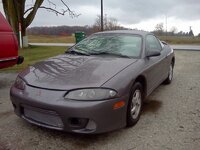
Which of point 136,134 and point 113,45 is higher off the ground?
point 113,45

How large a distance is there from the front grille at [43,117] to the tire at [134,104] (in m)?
0.94

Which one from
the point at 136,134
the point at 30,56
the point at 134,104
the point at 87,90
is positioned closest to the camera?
the point at 87,90

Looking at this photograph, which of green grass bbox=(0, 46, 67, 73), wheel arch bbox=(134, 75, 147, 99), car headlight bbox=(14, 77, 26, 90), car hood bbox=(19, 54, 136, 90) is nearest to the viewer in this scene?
car hood bbox=(19, 54, 136, 90)

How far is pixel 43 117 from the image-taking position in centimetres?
288

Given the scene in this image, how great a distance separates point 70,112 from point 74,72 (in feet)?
2.19

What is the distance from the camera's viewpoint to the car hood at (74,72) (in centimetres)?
291

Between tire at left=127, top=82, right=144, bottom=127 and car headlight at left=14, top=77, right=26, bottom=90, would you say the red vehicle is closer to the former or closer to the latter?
car headlight at left=14, top=77, right=26, bottom=90

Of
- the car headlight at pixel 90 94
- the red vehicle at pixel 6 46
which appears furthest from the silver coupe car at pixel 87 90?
the red vehicle at pixel 6 46

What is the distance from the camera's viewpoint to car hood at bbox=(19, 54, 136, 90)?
2906mm

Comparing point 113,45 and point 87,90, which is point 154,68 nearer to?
point 113,45

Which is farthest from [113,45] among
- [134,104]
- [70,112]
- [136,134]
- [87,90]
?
[70,112]

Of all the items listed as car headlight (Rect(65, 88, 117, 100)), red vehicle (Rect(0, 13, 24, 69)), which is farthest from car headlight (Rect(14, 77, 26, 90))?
red vehicle (Rect(0, 13, 24, 69))

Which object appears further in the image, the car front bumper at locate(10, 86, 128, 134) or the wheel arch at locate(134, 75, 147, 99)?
the wheel arch at locate(134, 75, 147, 99)

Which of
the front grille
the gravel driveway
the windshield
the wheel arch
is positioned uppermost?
the windshield
